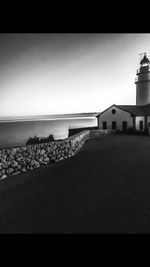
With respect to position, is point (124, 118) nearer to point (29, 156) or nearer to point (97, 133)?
point (97, 133)

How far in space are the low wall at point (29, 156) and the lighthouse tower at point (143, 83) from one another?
2884 cm

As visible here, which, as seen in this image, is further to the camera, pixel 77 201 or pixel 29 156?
pixel 29 156

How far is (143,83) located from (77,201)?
3495 centimetres

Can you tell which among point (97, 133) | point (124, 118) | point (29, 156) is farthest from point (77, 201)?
point (124, 118)

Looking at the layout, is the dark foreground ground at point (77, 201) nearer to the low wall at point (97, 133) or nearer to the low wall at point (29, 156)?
the low wall at point (29, 156)

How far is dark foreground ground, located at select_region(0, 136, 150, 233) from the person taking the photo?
379 cm

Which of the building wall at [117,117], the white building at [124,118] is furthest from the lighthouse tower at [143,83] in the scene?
the building wall at [117,117]

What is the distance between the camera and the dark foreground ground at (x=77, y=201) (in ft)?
12.4

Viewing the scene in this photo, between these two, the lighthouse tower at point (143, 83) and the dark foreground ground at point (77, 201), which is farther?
the lighthouse tower at point (143, 83)

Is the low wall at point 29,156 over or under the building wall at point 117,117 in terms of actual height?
under

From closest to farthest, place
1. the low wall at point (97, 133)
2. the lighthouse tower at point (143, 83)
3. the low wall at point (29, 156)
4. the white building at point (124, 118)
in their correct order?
the low wall at point (29, 156), the low wall at point (97, 133), the white building at point (124, 118), the lighthouse tower at point (143, 83)

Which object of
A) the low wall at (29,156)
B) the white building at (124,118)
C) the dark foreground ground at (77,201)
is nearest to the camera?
the dark foreground ground at (77,201)

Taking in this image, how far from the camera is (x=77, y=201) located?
4957 millimetres
